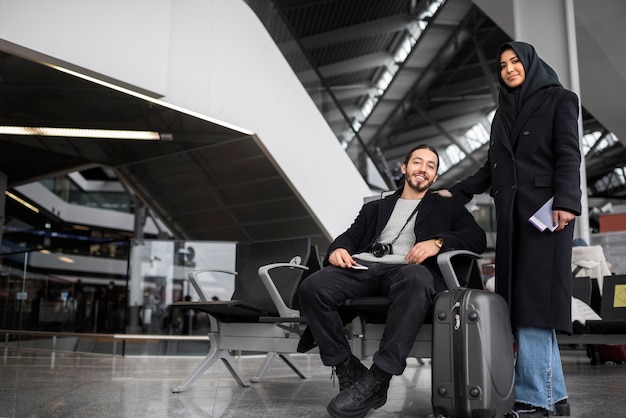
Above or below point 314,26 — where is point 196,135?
below

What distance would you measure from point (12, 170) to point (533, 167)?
12.4m

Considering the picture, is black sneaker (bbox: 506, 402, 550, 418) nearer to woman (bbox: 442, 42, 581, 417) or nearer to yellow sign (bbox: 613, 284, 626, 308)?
woman (bbox: 442, 42, 581, 417)

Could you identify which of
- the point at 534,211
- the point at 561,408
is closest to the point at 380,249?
the point at 534,211

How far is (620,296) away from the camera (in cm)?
552

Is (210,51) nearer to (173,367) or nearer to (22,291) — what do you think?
(173,367)

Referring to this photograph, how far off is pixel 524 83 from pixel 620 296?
3.21 metres

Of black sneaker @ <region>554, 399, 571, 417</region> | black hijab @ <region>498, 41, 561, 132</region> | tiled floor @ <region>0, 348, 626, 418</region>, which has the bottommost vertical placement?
tiled floor @ <region>0, 348, 626, 418</region>

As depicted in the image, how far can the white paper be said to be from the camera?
9.35 feet

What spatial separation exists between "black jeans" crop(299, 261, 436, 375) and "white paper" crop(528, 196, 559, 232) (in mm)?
542

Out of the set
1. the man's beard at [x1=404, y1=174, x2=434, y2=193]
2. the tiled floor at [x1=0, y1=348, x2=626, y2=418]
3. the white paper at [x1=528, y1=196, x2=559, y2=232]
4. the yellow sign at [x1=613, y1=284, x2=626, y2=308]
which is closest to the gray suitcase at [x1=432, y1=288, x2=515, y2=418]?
the white paper at [x1=528, y1=196, x2=559, y2=232]

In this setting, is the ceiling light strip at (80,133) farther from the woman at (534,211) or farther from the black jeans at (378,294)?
the woman at (534,211)

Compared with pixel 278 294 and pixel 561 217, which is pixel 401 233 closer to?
pixel 561 217

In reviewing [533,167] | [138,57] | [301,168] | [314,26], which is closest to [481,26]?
[314,26]

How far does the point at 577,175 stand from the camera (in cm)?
287
